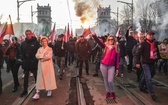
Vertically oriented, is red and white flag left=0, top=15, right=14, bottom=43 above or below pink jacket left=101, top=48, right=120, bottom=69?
above

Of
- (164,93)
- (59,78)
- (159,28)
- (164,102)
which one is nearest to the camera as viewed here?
(164,102)

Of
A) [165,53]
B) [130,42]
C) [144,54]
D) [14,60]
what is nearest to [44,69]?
[14,60]

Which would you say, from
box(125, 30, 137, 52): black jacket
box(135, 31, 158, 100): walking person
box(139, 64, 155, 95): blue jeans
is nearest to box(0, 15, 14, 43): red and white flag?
box(135, 31, 158, 100): walking person

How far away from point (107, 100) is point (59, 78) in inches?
208

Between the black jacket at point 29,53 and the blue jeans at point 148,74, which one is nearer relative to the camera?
the blue jeans at point 148,74

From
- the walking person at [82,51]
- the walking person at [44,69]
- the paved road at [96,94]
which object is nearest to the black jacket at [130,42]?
the walking person at [82,51]

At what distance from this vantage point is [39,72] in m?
10.4

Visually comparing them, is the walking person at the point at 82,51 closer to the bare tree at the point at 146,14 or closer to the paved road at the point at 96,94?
the paved road at the point at 96,94

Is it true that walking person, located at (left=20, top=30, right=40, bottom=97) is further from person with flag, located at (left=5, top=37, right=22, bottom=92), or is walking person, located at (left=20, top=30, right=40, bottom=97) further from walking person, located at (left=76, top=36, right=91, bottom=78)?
walking person, located at (left=76, top=36, right=91, bottom=78)

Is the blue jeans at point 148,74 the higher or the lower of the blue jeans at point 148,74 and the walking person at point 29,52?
the lower

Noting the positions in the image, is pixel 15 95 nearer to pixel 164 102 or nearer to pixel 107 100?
pixel 107 100

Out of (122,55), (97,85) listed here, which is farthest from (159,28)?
(97,85)

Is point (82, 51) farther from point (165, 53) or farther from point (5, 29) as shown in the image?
point (5, 29)

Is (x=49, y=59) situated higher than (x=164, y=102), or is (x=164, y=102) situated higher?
(x=49, y=59)
